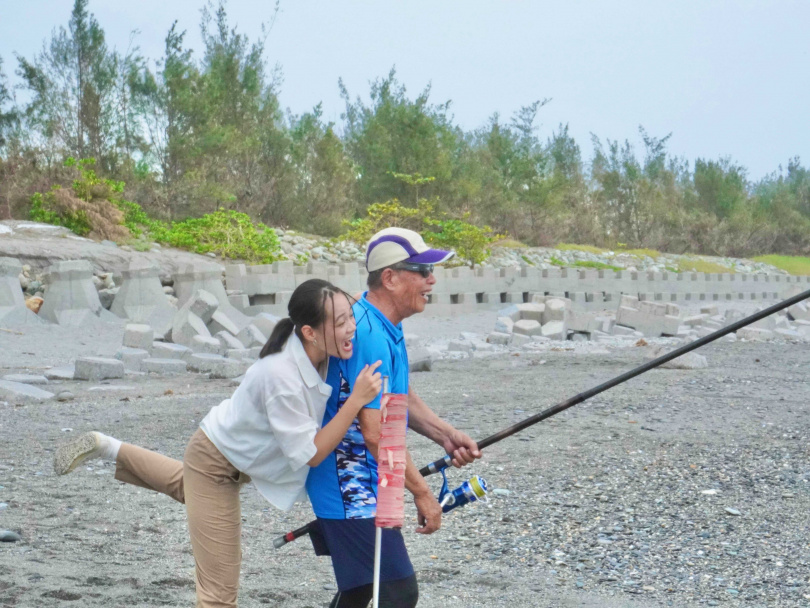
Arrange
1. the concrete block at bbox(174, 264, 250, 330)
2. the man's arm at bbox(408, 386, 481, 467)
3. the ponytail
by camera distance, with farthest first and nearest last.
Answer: the concrete block at bbox(174, 264, 250, 330), the man's arm at bbox(408, 386, 481, 467), the ponytail

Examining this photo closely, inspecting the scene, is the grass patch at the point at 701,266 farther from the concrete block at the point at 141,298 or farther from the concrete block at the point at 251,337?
the concrete block at the point at 251,337

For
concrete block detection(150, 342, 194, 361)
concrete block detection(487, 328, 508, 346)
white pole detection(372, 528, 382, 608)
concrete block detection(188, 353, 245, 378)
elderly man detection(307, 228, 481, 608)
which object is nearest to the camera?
white pole detection(372, 528, 382, 608)

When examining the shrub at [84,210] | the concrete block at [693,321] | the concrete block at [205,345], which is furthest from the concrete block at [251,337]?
the concrete block at [693,321]

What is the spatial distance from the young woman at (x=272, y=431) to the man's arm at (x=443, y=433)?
0.48 metres

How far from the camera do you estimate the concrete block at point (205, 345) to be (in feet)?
45.2

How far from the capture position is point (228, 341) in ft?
47.1

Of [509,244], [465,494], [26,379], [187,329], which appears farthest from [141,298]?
[509,244]

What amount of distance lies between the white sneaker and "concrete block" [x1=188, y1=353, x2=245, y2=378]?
8455 millimetres

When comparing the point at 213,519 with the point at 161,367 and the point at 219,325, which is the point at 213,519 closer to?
the point at 161,367

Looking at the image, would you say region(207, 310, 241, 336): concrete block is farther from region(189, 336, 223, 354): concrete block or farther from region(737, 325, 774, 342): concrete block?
region(737, 325, 774, 342): concrete block

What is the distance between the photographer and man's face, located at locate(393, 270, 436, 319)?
9.57 feet

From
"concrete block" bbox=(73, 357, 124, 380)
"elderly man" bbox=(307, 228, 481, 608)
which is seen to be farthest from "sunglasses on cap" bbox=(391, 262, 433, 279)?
"concrete block" bbox=(73, 357, 124, 380)

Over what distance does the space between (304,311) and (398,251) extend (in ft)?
1.16

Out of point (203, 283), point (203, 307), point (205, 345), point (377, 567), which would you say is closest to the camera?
point (377, 567)
